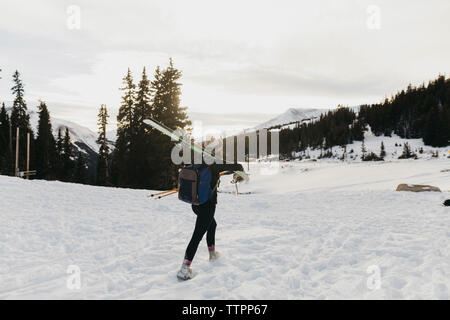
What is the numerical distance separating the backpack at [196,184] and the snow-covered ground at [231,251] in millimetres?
1343

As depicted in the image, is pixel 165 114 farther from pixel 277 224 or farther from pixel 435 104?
pixel 435 104

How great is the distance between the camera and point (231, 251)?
6.10m

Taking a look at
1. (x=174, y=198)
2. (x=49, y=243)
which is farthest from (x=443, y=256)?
(x=174, y=198)

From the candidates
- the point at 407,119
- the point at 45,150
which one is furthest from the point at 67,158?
the point at 407,119

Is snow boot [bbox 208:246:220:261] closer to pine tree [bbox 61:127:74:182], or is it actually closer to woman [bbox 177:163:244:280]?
woman [bbox 177:163:244:280]

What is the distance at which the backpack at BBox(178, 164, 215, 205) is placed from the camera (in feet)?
14.9

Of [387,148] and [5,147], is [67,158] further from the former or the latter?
[387,148]

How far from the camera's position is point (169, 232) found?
26.2 ft

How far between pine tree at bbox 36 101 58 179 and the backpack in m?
50.0

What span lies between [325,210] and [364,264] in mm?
6562

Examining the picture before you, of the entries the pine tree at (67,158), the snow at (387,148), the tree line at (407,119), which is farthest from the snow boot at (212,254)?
the pine tree at (67,158)

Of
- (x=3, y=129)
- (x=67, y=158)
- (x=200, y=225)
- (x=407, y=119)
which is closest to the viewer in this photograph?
(x=200, y=225)

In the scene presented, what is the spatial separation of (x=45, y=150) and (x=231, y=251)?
173 feet

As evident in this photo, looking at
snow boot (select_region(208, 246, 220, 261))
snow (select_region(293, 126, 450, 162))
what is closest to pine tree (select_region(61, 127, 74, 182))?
snow (select_region(293, 126, 450, 162))
